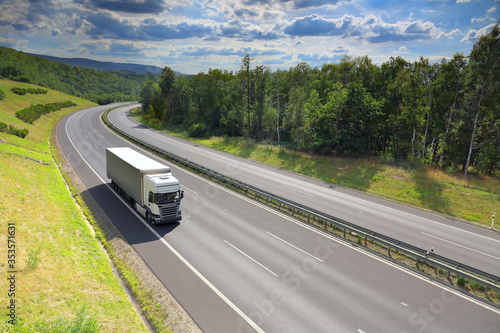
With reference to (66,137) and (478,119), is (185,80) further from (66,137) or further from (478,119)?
(478,119)

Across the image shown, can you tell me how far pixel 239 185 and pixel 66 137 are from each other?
39.9m

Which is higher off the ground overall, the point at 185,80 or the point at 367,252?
the point at 185,80

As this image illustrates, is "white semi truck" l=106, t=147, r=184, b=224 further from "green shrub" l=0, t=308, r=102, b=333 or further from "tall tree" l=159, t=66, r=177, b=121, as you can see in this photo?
"tall tree" l=159, t=66, r=177, b=121

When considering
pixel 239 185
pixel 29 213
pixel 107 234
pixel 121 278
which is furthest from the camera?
pixel 239 185

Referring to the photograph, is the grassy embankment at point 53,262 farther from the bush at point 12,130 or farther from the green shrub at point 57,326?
the bush at point 12,130

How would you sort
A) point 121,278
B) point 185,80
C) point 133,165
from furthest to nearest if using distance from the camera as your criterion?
point 185,80 → point 133,165 → point 121,278

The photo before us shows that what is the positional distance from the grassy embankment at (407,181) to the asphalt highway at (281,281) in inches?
634

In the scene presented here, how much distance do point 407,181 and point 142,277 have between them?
106 ft

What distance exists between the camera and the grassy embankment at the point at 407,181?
27.3 meters

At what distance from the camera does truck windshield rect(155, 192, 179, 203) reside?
18.5 meters

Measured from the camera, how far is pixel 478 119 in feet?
119

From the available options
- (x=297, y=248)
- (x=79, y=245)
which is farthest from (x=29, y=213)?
(x=297, y=248)

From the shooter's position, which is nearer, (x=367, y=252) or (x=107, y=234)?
(x=367, y=252)

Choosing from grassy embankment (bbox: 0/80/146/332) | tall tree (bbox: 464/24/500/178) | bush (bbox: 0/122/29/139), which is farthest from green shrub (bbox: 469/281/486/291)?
bush (bbox: 0/122/29/139)
